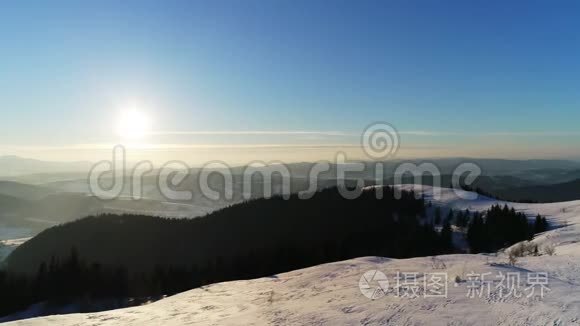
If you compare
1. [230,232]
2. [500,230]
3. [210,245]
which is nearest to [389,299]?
[500,230]

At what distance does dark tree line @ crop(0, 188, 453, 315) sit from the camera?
256 feet

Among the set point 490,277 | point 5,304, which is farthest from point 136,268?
point 490,277

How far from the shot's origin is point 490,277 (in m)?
12.8

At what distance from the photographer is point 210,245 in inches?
4552

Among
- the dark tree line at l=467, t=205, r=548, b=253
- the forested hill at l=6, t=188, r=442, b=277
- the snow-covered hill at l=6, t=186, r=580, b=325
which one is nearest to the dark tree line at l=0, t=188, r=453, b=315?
the forested hill at l=6, t=188, r=442, b=277

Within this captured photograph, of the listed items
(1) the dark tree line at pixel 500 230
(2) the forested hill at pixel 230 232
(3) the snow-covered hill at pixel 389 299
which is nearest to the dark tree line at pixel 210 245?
(2) the forested hill at pixel 230 232

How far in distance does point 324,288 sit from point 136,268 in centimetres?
10458

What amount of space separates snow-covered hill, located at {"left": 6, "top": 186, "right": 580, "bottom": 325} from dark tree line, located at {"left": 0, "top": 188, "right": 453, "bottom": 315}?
6109 cm

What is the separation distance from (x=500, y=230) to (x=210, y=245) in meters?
81.3

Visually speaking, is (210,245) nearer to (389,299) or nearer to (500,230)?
(500,230)

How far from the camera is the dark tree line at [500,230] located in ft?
Answer: 240

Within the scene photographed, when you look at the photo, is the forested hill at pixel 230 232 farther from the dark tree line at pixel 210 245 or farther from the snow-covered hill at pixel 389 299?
the snow-covered hill at pixel 389 299

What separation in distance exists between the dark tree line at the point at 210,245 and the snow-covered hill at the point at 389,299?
61095mm

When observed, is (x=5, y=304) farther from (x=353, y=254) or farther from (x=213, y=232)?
(x=353, y=254)
